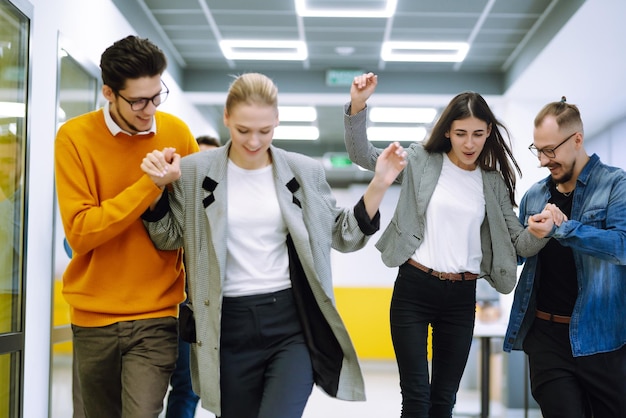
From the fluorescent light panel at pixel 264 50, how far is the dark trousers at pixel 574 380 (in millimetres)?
5506

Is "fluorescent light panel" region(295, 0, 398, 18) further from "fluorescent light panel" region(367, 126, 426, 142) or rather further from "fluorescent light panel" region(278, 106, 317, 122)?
"fluorescent light panel" region(367, 126, 426, 142)

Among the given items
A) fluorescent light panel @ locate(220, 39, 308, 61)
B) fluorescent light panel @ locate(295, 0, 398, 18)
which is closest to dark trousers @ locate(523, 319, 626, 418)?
fluorescent light panel @ locate(295, 0, 398, 18)

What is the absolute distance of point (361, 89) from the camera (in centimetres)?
277

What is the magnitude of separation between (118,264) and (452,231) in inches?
50.4

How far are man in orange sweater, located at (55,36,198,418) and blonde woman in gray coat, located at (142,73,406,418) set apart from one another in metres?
0.15

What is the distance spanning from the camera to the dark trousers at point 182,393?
3.41m

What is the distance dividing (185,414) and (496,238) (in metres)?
1.65

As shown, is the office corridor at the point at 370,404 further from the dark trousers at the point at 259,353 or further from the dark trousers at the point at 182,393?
the dark trousers at the point at 259,353

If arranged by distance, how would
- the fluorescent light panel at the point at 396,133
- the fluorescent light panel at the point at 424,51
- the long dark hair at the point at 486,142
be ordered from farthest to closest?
1. the fluorescent light panel at the point at 396,133
2. the fluorescent light panel at the point at 424,51
3. the long dark hair at the point at 486,142

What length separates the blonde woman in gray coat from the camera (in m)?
2.24

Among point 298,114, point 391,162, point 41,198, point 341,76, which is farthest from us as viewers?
point 298,114

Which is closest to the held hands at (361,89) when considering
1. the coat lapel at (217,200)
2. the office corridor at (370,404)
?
the coat lapel at (217,200)

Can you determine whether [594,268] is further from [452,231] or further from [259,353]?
[259,353]

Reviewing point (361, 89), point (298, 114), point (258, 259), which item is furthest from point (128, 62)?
point (298, 114)
